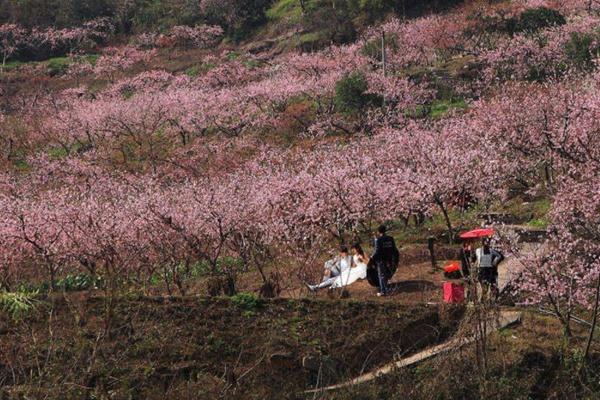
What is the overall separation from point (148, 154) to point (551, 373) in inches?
1184

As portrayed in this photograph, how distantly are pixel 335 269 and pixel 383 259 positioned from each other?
2327 mm

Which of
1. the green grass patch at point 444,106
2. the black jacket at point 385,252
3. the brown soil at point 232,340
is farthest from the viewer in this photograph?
the green grass patch at point 444,106

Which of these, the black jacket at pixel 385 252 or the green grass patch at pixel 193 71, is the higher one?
the black jacket at pixel 385 252

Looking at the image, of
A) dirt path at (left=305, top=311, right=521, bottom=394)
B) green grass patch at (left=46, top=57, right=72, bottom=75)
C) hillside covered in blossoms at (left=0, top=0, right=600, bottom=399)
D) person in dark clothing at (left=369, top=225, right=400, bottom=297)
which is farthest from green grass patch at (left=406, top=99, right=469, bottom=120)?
green grass patch at (left=46, top=57, right=72, bottom=75)

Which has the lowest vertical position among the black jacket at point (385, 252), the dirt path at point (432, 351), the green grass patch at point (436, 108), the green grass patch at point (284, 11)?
the green grass patch at point (436, 108)

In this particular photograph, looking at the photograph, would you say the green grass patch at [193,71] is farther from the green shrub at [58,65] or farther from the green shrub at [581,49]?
the green shrub at [581,49]

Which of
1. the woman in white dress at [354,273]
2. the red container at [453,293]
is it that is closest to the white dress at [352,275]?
the woman in white dress at [354,273]

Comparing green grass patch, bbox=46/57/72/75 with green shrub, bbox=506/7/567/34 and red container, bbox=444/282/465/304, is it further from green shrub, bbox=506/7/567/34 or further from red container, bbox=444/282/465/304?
red container, bbox=444/282/465/304

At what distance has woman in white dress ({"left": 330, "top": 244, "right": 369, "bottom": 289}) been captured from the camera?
15.3m

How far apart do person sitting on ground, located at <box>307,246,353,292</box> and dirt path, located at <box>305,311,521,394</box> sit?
4.21 m

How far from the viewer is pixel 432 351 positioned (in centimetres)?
1138

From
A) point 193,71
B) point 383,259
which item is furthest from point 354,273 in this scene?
point 193,71

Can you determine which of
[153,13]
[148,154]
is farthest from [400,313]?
[153,13]

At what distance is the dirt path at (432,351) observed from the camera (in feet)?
33.7
